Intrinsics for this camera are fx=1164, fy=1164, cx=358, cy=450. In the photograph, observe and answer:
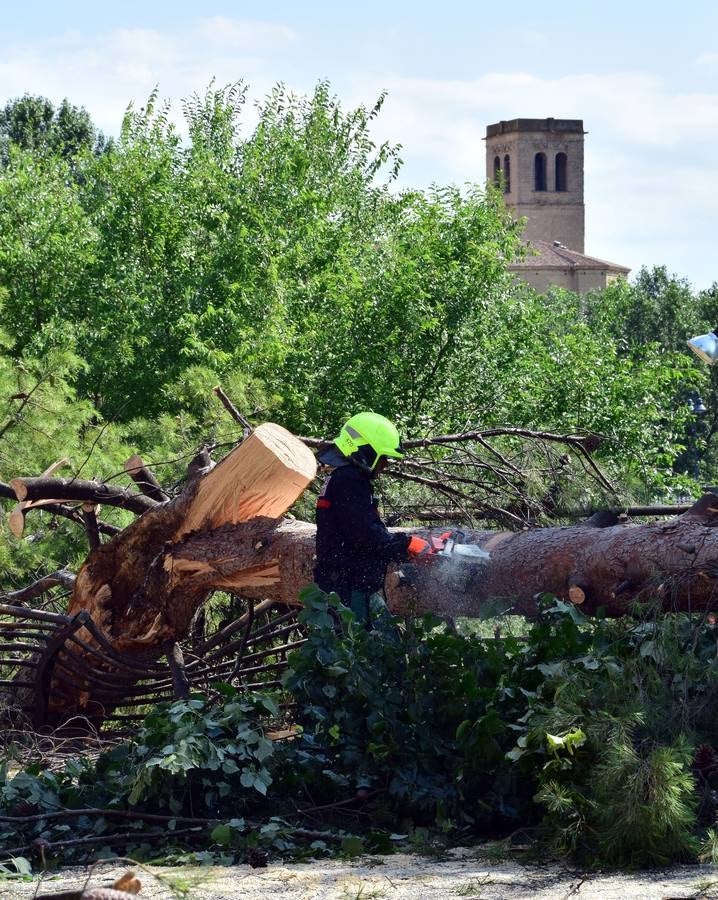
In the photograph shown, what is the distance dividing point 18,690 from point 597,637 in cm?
388

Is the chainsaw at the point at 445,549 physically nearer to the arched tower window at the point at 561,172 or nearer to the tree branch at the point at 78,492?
the tree branch at the point at 78,492

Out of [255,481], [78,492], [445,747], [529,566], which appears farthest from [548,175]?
[445,747]

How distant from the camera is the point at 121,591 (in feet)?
19.9

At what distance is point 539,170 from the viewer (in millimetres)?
101938

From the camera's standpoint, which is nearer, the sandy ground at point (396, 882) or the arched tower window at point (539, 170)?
the sandy ground at point (396, 882)

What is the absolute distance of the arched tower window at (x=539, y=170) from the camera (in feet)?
332

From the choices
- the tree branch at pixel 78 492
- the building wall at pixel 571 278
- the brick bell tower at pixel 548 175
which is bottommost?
the tree branch at pixel 78 492

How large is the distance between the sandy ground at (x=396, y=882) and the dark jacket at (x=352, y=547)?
172 centimetres

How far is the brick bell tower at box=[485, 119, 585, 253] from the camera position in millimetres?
99938

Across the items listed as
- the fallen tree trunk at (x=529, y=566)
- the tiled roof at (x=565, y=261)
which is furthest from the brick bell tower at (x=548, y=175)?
the fallen tree trunk at (x=529, y=566)

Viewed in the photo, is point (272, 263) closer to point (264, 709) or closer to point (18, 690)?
point (18, 690)

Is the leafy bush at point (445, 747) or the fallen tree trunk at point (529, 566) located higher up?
the fallen tree trunk at point (529, 566)

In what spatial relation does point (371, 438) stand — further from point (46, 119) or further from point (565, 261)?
point (565, 261)

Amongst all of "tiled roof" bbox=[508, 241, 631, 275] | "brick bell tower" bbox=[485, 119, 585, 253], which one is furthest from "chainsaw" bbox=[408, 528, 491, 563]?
"brick bell tower" bbox=[485, 119, 585, 253]
